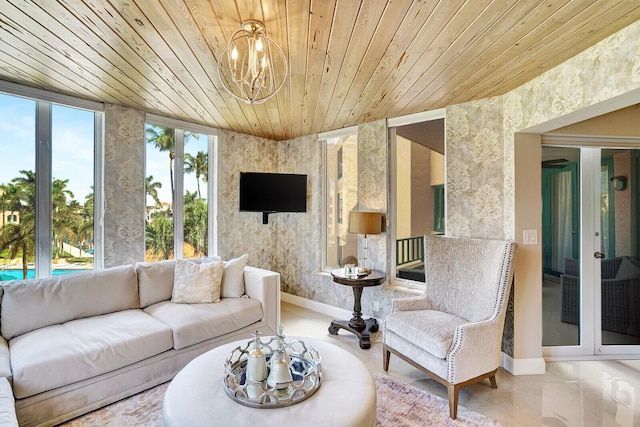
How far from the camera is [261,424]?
134 centimetres

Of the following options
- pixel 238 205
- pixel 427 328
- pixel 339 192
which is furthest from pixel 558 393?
pixel 238 205

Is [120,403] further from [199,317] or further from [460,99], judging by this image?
[460,99]

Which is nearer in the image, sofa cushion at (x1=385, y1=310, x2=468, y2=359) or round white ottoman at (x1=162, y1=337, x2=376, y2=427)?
round white ottoman at (x1=162, y1=337, x2=376, y2=427)

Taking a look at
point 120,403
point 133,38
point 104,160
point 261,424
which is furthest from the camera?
point 104,160

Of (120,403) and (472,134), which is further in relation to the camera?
(472,134)

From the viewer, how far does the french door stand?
2.89m

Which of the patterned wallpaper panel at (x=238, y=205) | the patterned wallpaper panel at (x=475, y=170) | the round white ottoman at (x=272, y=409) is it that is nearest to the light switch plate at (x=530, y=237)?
the patterned wallpaper panel at (x=475, y=170)

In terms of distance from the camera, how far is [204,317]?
2605 millimetres

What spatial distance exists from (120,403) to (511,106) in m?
3.84

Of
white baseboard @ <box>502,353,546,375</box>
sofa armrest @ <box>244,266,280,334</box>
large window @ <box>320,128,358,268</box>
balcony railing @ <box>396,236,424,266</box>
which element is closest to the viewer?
white baseboard @ <box>502,353,546,375</box>

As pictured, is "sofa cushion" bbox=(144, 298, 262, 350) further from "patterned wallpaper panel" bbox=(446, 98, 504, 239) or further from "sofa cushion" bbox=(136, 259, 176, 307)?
"patterned wallpaper panel" bbox=(446, 98, 504, 239)

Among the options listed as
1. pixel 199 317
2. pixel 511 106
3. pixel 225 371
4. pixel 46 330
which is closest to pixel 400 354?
pixel 225 371

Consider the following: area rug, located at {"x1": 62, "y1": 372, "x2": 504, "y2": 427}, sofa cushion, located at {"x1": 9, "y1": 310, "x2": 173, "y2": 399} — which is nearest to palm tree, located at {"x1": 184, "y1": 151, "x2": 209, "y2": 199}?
sofa cushion, located at {"x1": 9, "y1": 310, "x2": 173, "y2": 399}

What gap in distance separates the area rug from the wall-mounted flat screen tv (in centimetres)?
235
